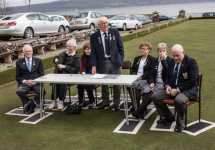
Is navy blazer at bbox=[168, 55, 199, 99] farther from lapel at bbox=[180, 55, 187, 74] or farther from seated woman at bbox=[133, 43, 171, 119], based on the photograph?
seated woman at bbox=[133, 43, 171, 119]

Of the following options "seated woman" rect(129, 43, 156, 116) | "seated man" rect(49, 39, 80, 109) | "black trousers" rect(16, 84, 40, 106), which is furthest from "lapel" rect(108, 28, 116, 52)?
"black trousers" rect(16, 84, 40, 106)

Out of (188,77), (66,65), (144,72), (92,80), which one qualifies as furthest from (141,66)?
(66,65)

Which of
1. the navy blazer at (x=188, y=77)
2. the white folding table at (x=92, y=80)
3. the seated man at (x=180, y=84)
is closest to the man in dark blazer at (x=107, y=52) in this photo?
the white folding table at (x=92, y=80)

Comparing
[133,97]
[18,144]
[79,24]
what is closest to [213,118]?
[133,97]

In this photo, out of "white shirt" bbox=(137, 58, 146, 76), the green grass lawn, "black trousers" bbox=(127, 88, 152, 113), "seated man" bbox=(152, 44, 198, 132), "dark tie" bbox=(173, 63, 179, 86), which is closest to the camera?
the green grass lawn

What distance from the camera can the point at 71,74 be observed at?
9.05 metres

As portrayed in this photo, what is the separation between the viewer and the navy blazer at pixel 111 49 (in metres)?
8.73

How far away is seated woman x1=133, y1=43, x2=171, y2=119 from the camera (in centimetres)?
790

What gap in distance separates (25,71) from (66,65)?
835mm

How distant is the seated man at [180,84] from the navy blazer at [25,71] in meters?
2.72

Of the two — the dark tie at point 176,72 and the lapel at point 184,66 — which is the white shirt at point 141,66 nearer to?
the dark tie at point 176,72

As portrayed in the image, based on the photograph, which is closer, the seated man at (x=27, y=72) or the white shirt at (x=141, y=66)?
the white shirt at (x=141, y=66)

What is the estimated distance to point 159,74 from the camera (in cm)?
823

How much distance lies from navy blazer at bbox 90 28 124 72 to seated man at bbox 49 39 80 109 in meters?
0.57
